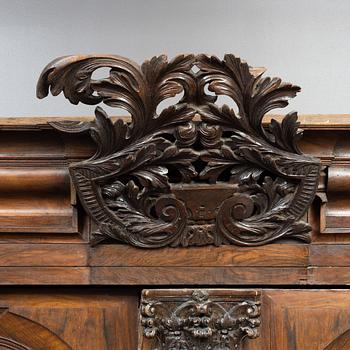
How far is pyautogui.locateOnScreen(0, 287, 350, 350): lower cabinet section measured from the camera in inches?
24.5

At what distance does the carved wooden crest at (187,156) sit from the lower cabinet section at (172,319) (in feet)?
0.16

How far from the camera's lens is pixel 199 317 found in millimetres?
621

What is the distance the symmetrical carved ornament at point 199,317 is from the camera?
0.62 meters

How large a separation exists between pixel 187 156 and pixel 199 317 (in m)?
0.14

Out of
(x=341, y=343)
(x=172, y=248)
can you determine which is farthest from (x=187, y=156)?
(x=341, y=343)

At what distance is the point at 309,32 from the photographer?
97 cm

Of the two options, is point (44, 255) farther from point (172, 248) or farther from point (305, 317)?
point (305, 317)

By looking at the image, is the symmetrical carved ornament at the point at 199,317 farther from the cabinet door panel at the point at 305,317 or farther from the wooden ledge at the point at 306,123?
the wooden ledge at the point at 306,123

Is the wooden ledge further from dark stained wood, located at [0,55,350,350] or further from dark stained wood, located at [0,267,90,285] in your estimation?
dark stained wood, located at [0,267,90,285]

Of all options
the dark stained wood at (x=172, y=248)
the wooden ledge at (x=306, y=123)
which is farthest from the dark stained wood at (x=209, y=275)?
the wooden ledge at (x=306, y=123)

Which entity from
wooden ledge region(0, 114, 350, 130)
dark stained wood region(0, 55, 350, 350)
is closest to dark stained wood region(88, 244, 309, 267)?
dark stained wood region(0, 55, 350, 350)

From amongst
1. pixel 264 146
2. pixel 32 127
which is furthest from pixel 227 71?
pixel 32 127

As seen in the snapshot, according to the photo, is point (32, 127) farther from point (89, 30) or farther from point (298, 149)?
point (89, 30)

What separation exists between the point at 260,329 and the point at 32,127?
0.26 meters
